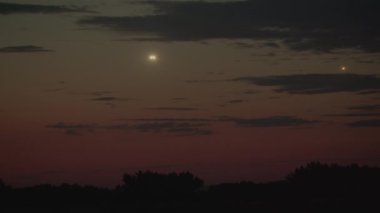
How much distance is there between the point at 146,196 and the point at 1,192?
31.4 feet

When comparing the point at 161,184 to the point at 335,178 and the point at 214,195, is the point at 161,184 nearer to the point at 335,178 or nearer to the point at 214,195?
the point at 214,195

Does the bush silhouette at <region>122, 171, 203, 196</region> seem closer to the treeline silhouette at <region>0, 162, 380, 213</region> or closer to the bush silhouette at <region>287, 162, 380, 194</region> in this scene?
the treeline silhouette at <region>0, 162, 380, 213</region>

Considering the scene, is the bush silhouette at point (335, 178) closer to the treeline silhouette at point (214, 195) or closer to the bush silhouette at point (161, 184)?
the treeline silhouette at point (214, 195)

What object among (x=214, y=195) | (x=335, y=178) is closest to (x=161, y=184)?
(x=214, y=195)

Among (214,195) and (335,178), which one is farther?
(335,178)

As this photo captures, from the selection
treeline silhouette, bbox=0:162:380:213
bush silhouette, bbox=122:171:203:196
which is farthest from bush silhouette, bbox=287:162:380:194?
bush silhouette, bbox=122:171:203:196

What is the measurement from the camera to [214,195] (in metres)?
53.7

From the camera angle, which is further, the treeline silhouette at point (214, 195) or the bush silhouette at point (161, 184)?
the bush silhouette at point (161, 184)

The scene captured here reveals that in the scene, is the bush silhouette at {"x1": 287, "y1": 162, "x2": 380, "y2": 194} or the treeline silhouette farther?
the bush silhouette at {"x1": 287, "y1": 162, "x2": 380, "y2": 194}

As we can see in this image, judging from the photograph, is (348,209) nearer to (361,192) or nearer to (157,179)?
(361,192)

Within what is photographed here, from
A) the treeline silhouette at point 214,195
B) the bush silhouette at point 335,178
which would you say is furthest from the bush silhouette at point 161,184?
the bush silhouette at point 335,178

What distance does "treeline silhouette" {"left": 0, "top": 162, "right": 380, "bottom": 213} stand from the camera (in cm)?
4406

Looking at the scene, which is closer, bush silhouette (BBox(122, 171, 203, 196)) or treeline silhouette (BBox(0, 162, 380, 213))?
treeline silhouette (BBox(0, 162, 380, 213))

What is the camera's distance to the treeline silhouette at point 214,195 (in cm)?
4406
